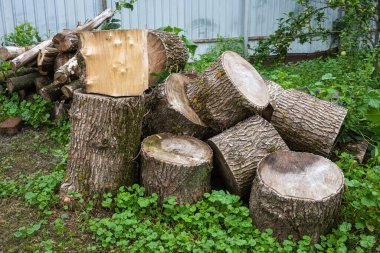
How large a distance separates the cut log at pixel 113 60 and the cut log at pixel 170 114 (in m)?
0.56

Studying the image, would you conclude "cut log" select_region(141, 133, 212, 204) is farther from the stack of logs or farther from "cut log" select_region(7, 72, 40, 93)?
"cut log" select_region(7, 72, 40, 93)

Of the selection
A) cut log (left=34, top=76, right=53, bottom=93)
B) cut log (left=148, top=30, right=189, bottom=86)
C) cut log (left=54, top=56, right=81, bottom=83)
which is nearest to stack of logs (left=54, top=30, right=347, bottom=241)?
cut log (left=148, top=30, right=189, bottom=86)

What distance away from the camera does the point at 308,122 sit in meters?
4.09

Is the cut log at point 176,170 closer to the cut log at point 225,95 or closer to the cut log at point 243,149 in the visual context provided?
the cut log at point 243,149

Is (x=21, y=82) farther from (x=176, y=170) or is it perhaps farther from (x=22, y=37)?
(x=176, y=170)

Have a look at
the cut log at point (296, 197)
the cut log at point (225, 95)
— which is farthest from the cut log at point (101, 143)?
the cut log at point (296, 197)

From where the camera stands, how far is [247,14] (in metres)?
9.28

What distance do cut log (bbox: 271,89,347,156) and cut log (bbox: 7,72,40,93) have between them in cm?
364

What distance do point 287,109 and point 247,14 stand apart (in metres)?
5.61

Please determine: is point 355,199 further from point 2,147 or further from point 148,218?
point 2,147

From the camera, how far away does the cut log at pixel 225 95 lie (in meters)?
3.96

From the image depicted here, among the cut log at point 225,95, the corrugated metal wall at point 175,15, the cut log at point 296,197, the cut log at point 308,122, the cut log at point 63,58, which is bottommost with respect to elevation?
the cut log at point 296,197

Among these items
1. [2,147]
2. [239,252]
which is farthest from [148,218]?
[2,147]

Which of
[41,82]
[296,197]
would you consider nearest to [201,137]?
[296,197]
